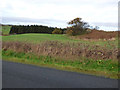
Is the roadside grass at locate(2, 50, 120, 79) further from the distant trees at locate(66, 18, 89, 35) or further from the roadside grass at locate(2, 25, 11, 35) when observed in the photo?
the roadside grass at locate(2, 25, 11, 35)

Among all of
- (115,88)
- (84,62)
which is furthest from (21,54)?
(115,88)

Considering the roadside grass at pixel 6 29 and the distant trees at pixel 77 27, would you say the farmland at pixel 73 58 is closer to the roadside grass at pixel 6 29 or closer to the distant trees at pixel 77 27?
the distant trees at pixel 77 27

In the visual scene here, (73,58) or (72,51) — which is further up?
(72,51)

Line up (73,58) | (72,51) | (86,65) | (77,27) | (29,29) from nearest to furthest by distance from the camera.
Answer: (86,65) < (73,58) < (72,51) < (77,27) < (29,29)

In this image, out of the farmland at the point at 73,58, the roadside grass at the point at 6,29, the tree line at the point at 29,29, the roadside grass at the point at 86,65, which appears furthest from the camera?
the roadside grass at the point at 6,29

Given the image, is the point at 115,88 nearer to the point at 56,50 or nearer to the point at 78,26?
the point at 56,50

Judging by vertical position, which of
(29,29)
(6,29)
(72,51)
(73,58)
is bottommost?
(73,58)

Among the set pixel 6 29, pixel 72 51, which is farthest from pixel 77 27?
pixel 6 29

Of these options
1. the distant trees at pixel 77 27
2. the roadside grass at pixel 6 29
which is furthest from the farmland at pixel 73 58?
the roadside grass at pixel 6 29

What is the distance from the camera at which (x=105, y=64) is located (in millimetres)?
9188

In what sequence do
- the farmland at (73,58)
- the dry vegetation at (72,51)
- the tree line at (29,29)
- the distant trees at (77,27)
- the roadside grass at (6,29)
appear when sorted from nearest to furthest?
the farmland at (73,58) < the dry vegetation at (72,51) < the distant trees at (77,27) < the tree line at (29,29) < the roadside grass at (6,29)

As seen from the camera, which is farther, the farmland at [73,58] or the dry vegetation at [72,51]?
the dry vegetation at [72,51]

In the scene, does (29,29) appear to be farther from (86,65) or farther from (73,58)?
(86,65)

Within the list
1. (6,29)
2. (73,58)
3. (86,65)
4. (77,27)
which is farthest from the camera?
(6,29)
